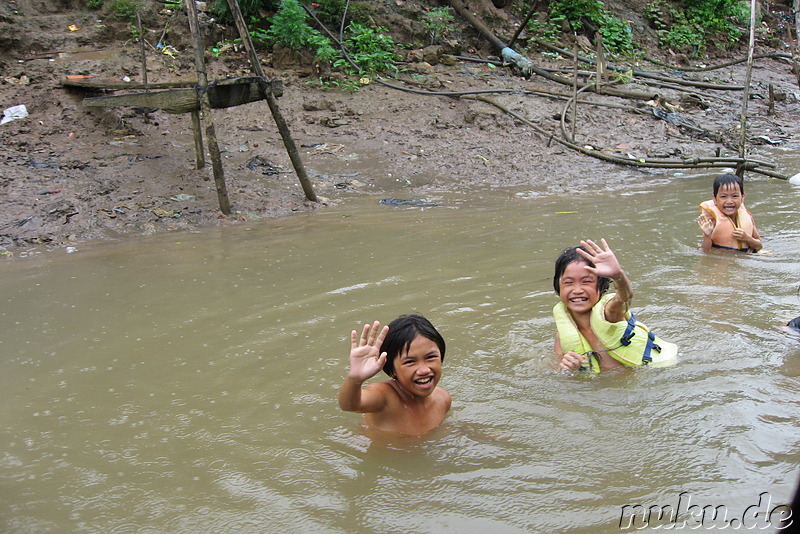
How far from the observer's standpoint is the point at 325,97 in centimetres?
1191

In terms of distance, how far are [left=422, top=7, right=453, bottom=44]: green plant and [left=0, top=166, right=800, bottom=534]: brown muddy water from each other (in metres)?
8.08

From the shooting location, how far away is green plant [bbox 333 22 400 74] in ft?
41.8

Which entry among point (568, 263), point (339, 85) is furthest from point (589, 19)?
point (568, 263)

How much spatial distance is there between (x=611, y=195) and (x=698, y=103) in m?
5.89

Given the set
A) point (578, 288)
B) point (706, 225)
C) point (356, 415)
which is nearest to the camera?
point (356, 415)

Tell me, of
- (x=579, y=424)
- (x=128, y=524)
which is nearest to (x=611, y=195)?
(x=579, y=424)

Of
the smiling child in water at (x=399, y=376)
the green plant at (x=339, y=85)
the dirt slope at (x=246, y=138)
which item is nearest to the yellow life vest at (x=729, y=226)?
the dirt slope at (x=246, y=138)

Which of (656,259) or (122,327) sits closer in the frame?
(122,327)

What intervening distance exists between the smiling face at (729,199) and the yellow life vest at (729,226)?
4 cm

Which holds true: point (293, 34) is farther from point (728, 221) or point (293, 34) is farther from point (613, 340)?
point (613, 340)

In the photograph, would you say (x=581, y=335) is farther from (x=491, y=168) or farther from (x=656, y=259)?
(x=491, y=168)

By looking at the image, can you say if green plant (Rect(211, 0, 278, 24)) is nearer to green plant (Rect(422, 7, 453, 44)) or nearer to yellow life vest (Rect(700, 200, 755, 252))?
green plant (Rect(422, 7, 453, 44))

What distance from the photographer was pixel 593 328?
13.9 ft

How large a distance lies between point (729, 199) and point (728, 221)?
8.1 inches
